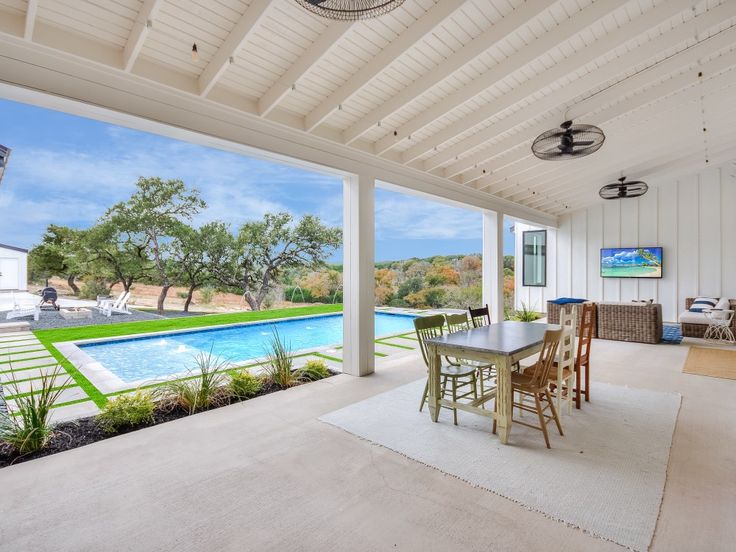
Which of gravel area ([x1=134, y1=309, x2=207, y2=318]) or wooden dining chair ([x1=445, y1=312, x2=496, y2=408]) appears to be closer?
wooden dining chair ([x1=445, y1=312, x2=496, y2=408])

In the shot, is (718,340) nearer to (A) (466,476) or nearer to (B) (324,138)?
(A) (466,476)

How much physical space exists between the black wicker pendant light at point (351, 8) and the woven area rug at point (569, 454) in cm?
269

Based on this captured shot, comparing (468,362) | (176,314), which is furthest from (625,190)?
(176,314)

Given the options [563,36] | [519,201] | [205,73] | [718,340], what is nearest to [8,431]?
[205,73]

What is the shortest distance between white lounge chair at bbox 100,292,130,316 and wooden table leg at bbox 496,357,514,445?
31.2 ft

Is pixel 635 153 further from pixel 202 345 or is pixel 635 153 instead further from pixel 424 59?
pixel 202 345

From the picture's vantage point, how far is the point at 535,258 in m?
11.2

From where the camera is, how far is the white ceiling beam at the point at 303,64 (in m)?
2.80

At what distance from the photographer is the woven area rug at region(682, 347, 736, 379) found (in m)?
4.74

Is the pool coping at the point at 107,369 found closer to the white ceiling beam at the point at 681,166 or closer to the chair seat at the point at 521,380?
the chair seat at the point at 521,380

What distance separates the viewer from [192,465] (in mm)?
2516

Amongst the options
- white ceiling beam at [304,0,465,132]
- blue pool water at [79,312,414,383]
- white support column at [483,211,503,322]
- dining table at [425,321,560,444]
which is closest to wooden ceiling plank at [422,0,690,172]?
white ceiling beam at [304,0,465,132]

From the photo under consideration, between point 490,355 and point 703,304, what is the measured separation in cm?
776

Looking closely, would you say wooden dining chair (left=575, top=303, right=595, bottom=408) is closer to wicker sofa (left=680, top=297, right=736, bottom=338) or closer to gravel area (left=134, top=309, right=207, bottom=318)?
wicker sofa (left=680, top=297, right=736, bottom=338)
